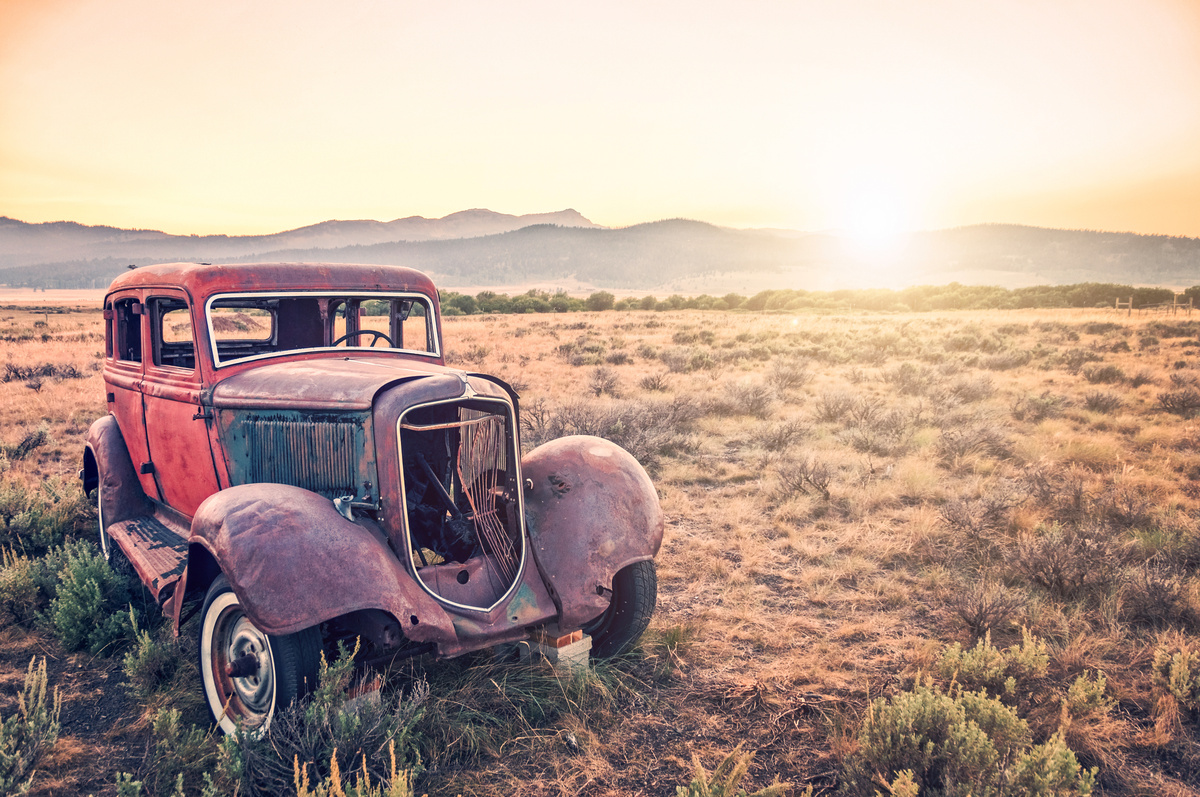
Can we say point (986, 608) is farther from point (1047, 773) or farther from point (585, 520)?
point (585, 520)

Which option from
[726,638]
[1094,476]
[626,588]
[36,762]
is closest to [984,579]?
[726,638]

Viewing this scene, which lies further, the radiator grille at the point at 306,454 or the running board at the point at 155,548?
the running board at the point at 155,548

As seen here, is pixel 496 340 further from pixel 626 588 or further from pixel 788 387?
pixel 626 588

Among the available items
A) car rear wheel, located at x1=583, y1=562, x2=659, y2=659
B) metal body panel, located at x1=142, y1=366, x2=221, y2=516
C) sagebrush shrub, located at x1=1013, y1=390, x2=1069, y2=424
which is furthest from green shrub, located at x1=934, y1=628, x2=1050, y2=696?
sagebrush shrub, located at x1=1013, y1=390, x2=1069, y2=424

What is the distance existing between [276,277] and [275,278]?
1 cm

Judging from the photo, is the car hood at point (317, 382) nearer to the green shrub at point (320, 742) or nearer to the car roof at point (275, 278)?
the car roof at point (275, 278)

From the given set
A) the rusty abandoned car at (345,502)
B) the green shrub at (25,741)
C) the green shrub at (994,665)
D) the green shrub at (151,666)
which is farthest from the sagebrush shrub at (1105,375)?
the green shrub at (25,741)

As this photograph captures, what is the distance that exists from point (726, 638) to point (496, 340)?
21420 millimetres

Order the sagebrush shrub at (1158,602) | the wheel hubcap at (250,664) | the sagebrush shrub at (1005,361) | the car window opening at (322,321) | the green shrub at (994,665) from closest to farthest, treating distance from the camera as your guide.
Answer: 1. the wheel hubcap at (250,664)
2. the green shrub at (994,665)
3. the sagebrush shrub at (1158,602)
4. the car window opening at (322,321)
5. the sagebrush shrub at (1005,361)

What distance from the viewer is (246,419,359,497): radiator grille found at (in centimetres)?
366

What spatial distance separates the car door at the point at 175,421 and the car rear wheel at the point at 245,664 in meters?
1.21

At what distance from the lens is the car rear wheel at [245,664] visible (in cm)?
300

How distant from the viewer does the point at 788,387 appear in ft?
48.7

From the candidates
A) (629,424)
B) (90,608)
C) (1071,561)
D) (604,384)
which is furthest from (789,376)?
(90,608)
